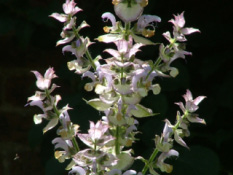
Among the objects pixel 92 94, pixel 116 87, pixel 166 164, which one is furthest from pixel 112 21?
pixel 92 94

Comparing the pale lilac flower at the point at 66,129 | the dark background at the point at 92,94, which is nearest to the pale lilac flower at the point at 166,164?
the pale lilac flower at the point at 66,129

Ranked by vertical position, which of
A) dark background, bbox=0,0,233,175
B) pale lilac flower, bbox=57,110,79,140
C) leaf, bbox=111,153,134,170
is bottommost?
dark background, bbox=0,0,233,175

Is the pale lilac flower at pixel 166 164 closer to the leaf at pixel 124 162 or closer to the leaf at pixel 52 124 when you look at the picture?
the leaf at pixel 124 162

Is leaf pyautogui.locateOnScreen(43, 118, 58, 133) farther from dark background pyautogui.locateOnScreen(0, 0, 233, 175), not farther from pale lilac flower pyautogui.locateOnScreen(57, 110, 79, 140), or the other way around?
dark background pyautogui.locateOnScreen(0, 0, 233, 175)

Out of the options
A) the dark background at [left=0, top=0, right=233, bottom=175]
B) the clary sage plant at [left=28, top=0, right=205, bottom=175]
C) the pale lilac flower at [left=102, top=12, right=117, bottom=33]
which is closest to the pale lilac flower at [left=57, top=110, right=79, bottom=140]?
the clary sage plant at [left=28, top=0, right=205, bottom=175]

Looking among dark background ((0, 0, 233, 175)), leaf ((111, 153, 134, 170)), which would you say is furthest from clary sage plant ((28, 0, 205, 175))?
dark background ((0, 0, 233, 175))

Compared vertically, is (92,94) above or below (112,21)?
below

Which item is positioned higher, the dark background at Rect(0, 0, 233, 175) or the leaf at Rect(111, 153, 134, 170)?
the leaf at Rect(111, 153, 134, 170)

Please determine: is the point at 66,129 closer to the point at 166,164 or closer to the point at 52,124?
the point at 52,124

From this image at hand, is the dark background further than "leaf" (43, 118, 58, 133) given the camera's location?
Yes
